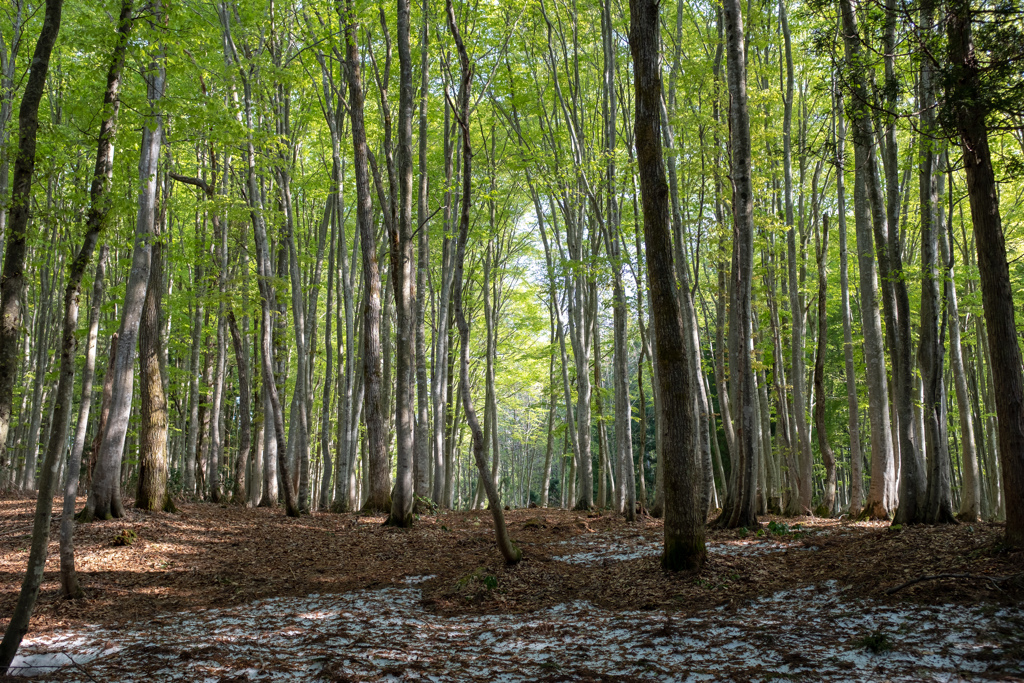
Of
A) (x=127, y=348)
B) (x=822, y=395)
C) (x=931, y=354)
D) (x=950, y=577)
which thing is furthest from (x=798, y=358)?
(x=127, y=348)

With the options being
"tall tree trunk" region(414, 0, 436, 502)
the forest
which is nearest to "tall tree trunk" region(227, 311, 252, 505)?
the forest

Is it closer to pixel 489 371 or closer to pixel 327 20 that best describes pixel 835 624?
pixel 327 20

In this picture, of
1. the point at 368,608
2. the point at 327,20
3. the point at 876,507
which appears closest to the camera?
the point at 368,608

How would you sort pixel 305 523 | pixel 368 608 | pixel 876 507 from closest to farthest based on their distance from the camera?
pixel 368 608, pixel 876 507, pixel 305 523

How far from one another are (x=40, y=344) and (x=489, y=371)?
1231 cm

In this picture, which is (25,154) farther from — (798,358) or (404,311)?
(798,358)

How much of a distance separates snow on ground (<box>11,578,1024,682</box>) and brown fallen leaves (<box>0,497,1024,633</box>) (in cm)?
37

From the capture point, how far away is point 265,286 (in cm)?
1174

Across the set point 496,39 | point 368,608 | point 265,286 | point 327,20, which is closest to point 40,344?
point 265,286

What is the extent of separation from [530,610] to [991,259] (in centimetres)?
530

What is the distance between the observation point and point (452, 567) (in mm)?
7531

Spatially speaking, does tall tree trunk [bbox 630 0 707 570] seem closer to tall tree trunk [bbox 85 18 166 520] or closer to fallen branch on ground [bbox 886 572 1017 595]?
fallen branch on ground [bbox 886 572 1017 595]

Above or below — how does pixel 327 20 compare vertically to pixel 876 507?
above

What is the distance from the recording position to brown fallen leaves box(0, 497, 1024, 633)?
5.41 meters
